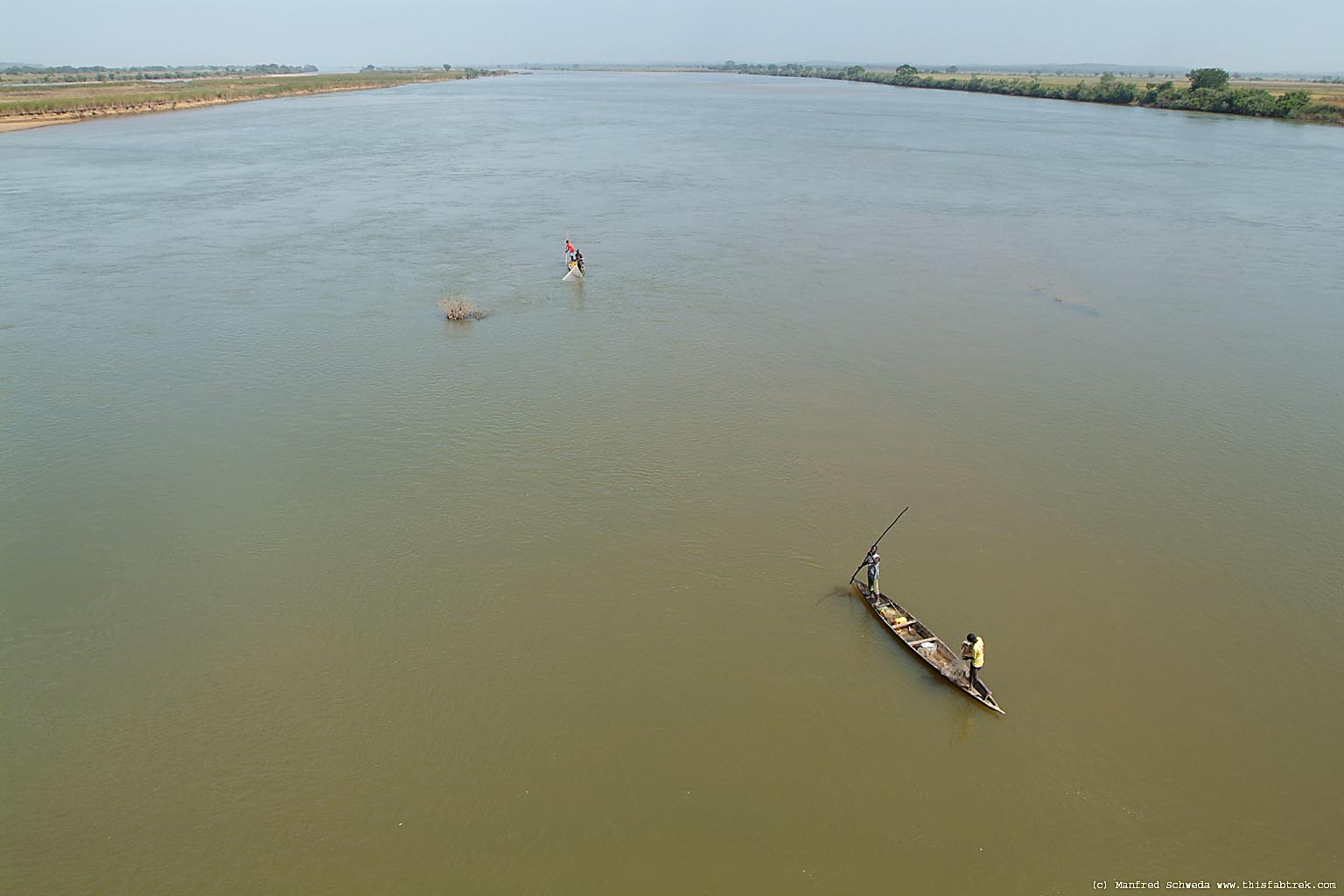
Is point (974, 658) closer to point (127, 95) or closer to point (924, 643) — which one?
point (924, 643)

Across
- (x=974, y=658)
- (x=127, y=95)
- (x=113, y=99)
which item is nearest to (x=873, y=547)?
(x=974, y=658)

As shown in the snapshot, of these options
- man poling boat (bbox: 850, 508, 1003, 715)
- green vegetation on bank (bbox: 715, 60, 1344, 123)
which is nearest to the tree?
green vegetation on bank (bbox: 715, 60, 1344, 123)

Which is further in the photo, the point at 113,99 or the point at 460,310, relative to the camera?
the point at 113,99

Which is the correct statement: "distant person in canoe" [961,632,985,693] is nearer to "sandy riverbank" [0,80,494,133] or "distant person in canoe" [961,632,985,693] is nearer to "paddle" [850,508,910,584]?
"paddle" [850,508,910,584]

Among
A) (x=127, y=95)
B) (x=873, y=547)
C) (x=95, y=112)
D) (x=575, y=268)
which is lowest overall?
(x=873, y=547)

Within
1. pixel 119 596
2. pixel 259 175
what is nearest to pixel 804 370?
pixel 119 596

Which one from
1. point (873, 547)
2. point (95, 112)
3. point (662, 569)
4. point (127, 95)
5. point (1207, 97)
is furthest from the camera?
point (127, 95)

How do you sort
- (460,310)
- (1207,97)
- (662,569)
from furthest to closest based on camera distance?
1. (1207,97)
2. (460,310)
3. (662,569)
